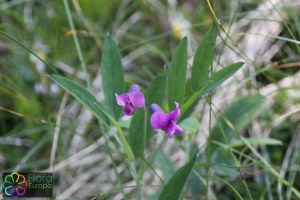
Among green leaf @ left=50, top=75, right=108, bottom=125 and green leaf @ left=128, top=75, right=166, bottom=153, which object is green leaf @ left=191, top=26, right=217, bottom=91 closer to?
green leaf @ left=128, top=75, right=166, bottom=153

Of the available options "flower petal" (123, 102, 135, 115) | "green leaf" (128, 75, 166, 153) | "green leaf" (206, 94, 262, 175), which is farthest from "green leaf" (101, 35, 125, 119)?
"green leaf" (206, 94, 262, 175)

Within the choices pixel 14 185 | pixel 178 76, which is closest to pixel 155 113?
pixel 178 76

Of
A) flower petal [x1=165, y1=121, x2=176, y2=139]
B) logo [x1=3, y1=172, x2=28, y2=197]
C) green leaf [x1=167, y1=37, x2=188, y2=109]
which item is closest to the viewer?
flower petal [x1=165, y1=121, x2=176, y2=139]

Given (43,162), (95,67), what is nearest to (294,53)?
(95,67)

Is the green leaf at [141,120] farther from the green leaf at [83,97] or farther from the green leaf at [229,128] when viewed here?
the green leaf at [229,128]

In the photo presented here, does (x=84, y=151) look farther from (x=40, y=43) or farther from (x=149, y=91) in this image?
(x=40, y=43)

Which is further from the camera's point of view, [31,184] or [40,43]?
[40,43]
